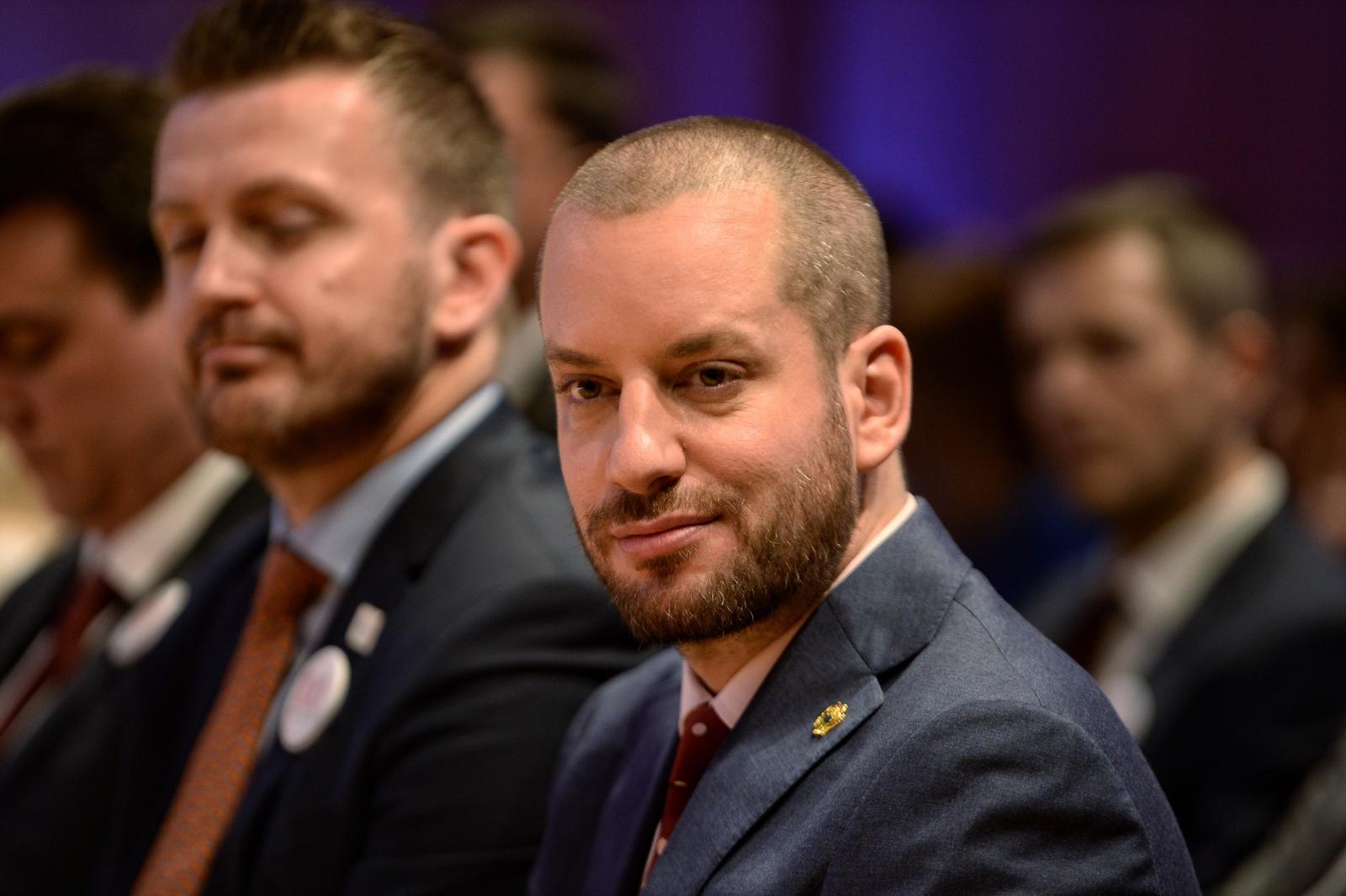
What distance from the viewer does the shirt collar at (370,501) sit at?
2.15 meters

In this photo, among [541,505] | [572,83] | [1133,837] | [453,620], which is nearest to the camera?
[1133,837]

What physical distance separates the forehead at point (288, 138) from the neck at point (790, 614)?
877 mm

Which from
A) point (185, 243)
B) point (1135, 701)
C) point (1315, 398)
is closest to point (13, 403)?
point (185, 243)

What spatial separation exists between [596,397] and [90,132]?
5.42ft

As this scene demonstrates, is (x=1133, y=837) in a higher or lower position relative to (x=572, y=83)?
higher

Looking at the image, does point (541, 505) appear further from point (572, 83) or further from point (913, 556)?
point (572, 83)

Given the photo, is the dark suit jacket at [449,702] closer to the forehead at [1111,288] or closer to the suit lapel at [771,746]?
the suit lapel at [771,746]

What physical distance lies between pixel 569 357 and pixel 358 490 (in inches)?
30.1

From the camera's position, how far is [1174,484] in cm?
363

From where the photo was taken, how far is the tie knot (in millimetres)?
2193

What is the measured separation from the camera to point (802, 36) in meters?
5.60

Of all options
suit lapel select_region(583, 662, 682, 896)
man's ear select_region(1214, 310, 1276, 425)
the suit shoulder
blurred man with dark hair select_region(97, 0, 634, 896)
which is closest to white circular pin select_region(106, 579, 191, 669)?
blurred man with dark hair select_region(97, 0, 634, 896)

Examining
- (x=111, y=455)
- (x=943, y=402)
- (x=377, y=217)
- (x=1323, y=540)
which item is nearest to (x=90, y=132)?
(x=111, y=455)

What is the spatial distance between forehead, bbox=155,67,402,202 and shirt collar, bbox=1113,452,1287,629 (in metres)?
2.06
